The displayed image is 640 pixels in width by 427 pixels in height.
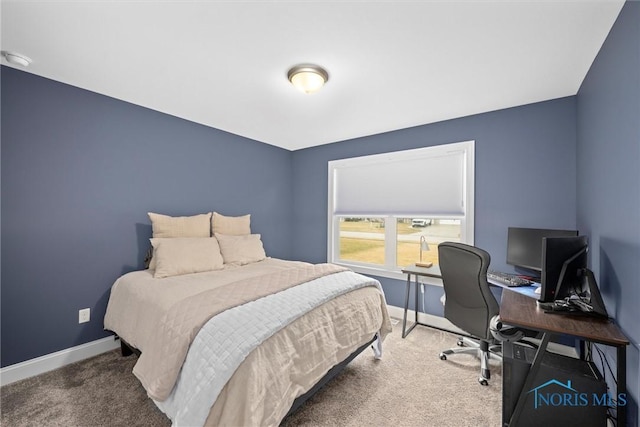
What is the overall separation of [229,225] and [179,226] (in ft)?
1.94

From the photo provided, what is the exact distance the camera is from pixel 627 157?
4.69ft

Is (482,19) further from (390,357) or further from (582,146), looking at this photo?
(390,357)

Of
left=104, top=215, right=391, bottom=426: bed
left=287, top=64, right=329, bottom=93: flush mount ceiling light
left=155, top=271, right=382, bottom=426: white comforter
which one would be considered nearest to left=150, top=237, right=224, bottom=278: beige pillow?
left=104, top=215, right=391, bottom=426: bed

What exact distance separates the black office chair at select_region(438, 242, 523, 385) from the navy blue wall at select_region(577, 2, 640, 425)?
60 centimetres

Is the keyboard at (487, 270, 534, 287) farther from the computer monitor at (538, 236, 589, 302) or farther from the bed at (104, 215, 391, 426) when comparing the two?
the bed at (104, 215, 391, 426)

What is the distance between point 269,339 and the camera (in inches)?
57.0

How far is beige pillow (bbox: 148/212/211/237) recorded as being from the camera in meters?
2.70

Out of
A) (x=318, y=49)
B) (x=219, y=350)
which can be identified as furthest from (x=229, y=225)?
(x=318, y=49)

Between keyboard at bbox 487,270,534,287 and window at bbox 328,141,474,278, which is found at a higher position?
window at bbox 328,141,474,278

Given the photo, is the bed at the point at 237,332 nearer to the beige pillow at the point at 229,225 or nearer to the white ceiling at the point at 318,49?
the beige pillow at the point at 229,225

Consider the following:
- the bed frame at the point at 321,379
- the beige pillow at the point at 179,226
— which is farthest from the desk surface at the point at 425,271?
the beige pillow at the point at 179,226

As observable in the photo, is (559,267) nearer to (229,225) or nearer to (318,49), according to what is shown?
(318,49)

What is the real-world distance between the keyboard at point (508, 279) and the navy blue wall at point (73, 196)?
335cm

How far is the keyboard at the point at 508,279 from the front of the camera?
2354 mm
